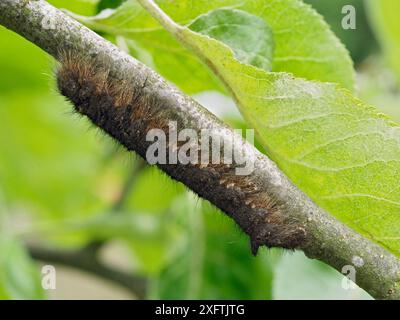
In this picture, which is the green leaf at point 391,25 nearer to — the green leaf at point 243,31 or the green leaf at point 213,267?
the green leaf at point 213,267

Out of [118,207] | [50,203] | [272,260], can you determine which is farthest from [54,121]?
[272,260]

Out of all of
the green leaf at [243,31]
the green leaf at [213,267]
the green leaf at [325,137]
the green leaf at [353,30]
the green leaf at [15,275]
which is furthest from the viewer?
the green leaf at [353,30]

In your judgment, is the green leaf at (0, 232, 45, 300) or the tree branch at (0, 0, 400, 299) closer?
the tree branch at (0, 0, 400, 299)

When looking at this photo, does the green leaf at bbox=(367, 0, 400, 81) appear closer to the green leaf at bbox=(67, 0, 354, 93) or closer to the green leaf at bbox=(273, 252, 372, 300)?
the green leaf at bbox=(273, 252, 372, 300)

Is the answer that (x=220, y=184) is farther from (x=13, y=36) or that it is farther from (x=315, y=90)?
(x=13, y=36)

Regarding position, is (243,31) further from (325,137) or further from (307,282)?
(307,282)

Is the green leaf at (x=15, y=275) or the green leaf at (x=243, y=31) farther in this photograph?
the green leaf at (x=15, y=275)

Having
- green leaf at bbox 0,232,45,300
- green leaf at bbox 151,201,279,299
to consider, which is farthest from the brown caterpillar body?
green leaf at bbox 151,201,279,299

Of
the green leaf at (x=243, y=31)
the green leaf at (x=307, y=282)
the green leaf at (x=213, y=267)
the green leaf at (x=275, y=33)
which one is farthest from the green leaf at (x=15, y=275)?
the green leaf at (x=243, y=31)
